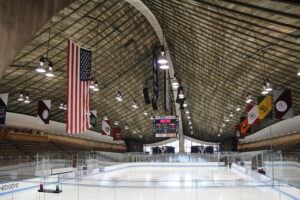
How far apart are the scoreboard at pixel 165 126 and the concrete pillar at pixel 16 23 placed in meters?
17.5

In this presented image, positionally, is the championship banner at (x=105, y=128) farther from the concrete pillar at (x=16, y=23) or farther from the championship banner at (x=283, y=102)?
the concrete pillar at (x=16, y=23)

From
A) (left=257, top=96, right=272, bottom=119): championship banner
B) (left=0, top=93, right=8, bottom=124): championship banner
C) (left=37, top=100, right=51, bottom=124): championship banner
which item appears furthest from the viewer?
(left=37, top=100, right=51, bottom=124): championship banner

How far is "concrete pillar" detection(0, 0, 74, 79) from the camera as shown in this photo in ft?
15.8

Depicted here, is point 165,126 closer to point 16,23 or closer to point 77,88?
point 77,88

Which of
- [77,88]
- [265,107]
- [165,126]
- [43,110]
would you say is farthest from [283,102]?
[43,110]

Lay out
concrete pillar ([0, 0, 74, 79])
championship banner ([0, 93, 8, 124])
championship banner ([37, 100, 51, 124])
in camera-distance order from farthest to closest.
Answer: championship banner ([37, 100, 51, 124]), championship banner ([0, 93, 8, 124]), concrete pillar ([0, 0, 74, 79])

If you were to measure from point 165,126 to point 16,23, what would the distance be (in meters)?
18.6

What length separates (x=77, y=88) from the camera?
9.74 meters

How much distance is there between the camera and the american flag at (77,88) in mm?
9406

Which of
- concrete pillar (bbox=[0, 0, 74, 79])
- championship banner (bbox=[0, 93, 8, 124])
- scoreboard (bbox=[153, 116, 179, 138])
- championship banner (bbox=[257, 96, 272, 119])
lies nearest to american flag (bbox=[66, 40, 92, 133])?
concrete pillar (bbox=[0, 0, 74, 79])

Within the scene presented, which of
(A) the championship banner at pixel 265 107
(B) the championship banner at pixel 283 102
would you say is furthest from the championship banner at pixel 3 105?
(B) the championship banner at pixel 283 102

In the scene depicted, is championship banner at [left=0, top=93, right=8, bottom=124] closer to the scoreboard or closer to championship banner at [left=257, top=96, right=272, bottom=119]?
the scoreboard

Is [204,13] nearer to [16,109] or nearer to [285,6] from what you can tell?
[285,6]

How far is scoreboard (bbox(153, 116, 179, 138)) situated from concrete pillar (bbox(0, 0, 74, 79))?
17.5 m
